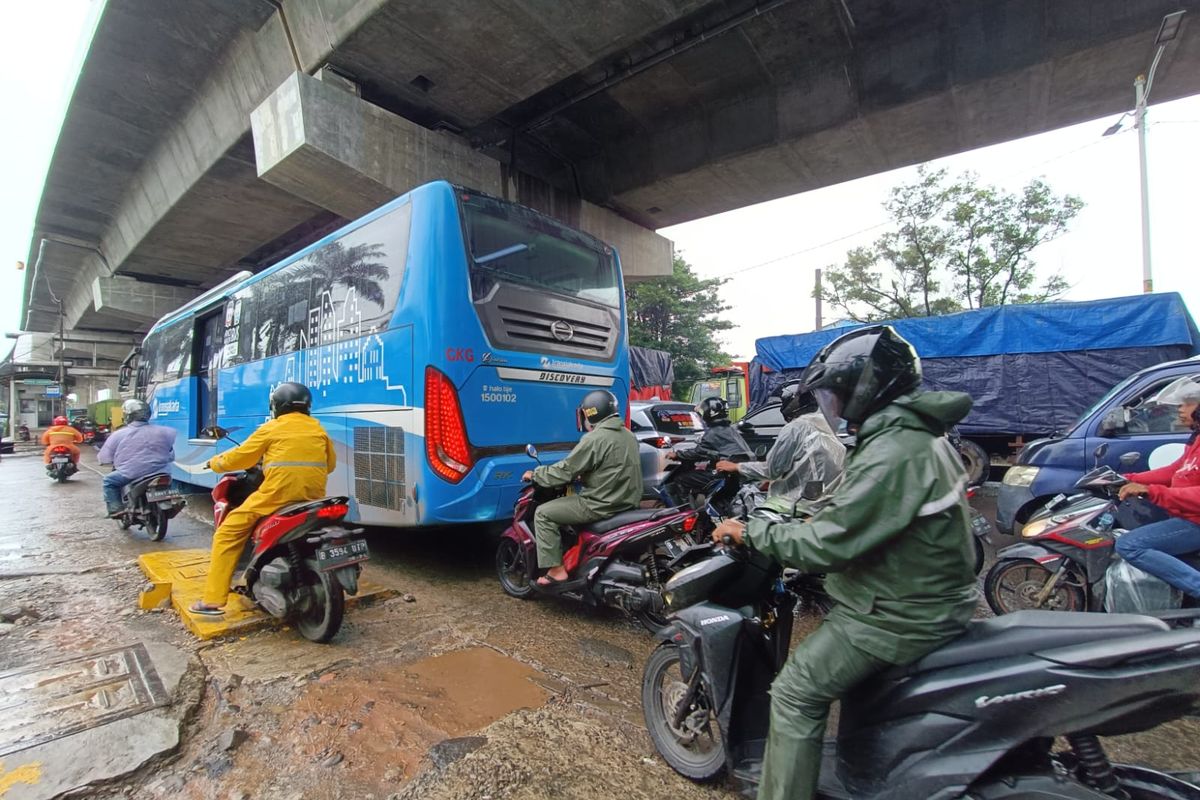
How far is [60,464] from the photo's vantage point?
11852 mm

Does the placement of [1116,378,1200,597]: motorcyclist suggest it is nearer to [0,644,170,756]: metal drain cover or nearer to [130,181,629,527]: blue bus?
[130,181,629,527]: blue bus

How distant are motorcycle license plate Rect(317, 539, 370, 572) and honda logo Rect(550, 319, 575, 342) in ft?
8.45

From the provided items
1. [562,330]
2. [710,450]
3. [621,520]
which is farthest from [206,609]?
[710,450]

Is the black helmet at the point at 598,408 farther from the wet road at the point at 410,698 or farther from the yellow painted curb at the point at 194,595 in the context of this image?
the yellow painted curb at the point at 194,595

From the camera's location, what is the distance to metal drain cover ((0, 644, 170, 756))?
250 cm

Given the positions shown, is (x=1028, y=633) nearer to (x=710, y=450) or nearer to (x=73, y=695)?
(x=73, y=695)

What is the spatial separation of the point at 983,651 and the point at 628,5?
7.38 m

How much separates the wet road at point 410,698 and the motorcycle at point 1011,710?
708 millimetres

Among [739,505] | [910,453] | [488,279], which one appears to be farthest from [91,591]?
[910,453]

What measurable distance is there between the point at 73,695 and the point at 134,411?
480 cm

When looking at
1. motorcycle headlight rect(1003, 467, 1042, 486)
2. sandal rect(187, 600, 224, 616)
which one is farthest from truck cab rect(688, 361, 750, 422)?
sandal rect(187, 600, 224, 616)

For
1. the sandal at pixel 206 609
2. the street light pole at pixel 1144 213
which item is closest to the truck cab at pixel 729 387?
the street light pole at pixel 1144 213

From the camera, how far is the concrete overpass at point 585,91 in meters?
7.14

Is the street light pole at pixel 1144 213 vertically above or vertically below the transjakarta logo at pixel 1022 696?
above
